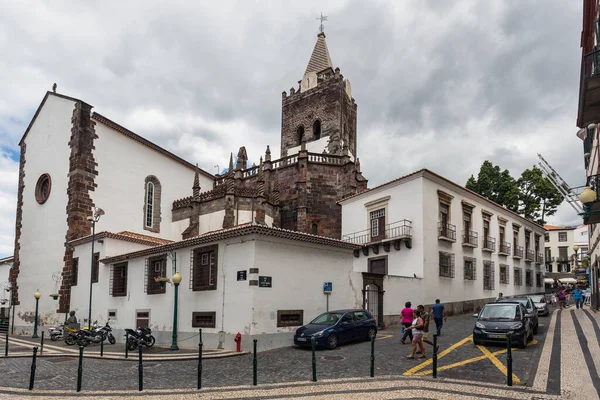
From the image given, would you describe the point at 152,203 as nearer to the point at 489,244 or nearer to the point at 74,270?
the point at 74,270

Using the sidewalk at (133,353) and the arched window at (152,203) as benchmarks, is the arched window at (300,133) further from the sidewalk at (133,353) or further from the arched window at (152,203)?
the sidewalk at (133,353)

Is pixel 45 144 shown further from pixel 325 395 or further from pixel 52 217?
pixel 325 395

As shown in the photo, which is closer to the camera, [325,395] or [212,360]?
[325,395]

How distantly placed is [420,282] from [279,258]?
1016 centimetres

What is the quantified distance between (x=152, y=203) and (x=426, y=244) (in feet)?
64.4

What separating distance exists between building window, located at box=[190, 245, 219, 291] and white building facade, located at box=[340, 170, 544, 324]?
6.60 m

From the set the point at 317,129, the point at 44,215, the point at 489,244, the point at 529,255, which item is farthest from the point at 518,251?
the point at 44,215

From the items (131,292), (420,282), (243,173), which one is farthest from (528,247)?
(131,292)

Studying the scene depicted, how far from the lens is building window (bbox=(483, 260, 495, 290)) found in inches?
1145

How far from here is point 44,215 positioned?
1180 inches

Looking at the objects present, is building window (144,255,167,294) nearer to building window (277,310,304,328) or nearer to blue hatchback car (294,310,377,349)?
→ building window (277,310,304,328)

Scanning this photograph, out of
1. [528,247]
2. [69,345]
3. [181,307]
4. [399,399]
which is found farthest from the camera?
[528,247]

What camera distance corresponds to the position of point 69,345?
1956 cm

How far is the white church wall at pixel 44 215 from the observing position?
2808 cm
